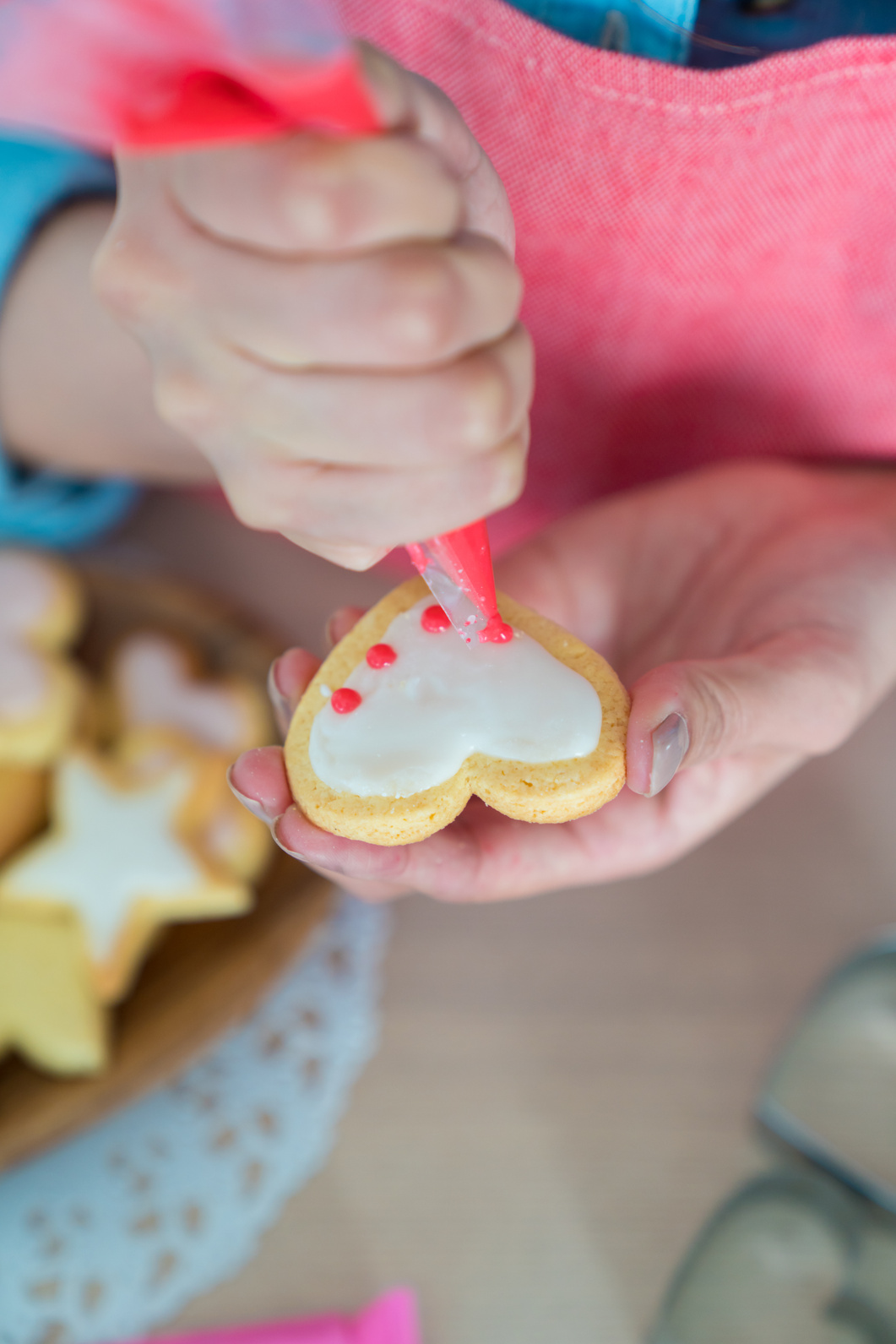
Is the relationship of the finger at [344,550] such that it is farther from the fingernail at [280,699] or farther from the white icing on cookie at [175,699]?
the white icing on cookie at [175,699]

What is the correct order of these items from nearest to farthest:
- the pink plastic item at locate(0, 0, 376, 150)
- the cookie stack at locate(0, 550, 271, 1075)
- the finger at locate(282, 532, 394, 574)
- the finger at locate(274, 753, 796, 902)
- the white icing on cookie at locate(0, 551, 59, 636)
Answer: the pink plastic item at locate(0, 0, 376, 150)
the finger at locate(282, 532, 394, 574)
the finger at locate(274, 753, 796, 902)
the cookie stack at locate(0, 550, 271, 1075)
the white icing on cookie at locate(0, 551, 59, 636)

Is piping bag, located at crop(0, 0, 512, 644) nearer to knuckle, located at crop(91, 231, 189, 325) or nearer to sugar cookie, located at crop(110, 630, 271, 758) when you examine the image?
knuckle, located at crop(91, 231, 189, 325)

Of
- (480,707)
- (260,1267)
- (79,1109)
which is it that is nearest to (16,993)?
(79,1109)

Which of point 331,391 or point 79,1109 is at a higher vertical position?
point 331,391

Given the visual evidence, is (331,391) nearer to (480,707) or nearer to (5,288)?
(480,707)

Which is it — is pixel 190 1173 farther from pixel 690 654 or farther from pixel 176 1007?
pixel 690 654

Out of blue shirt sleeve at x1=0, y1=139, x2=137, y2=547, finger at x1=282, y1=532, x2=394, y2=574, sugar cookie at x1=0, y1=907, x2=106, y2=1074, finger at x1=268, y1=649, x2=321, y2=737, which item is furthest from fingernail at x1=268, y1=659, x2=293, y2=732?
blue shirt sleeve at x1=0, y1=139, x2=137, y2=547
